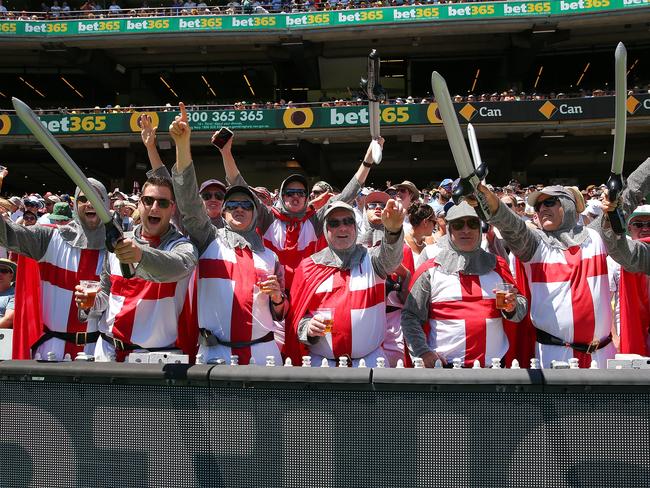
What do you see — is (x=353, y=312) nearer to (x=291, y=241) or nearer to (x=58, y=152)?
(x=291, y=241)

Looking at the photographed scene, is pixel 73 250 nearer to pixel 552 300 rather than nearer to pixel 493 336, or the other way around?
pixel 493 336

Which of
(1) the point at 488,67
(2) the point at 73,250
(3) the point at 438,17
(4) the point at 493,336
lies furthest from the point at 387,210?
(1) the point at 488,67

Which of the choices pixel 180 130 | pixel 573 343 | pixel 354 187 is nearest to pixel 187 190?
pixel 180 130

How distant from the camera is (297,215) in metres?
4.50

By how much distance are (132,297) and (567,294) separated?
2330 mm

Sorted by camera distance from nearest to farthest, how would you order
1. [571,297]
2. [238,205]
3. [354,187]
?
[571,297]
[238,205]
[354,187]

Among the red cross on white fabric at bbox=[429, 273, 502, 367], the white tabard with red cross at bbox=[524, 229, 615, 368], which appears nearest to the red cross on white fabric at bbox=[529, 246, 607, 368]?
the white tabard with red cross at bbox=[524, 229, 615, 368]

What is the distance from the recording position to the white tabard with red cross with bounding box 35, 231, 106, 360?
343cm

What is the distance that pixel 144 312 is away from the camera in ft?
9.34

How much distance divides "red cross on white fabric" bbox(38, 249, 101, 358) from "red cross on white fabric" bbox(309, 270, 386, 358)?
1459 mm

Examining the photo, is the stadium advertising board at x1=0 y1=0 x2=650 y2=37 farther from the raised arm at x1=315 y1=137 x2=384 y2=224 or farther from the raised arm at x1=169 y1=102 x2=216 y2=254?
the raised arm at x1=169 y1=102 x2=216 y2=254

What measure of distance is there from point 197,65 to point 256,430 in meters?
26.5

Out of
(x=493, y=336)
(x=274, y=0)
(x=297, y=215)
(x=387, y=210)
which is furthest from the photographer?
(x=274, y=0)

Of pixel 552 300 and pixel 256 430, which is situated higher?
pixel 552 300
